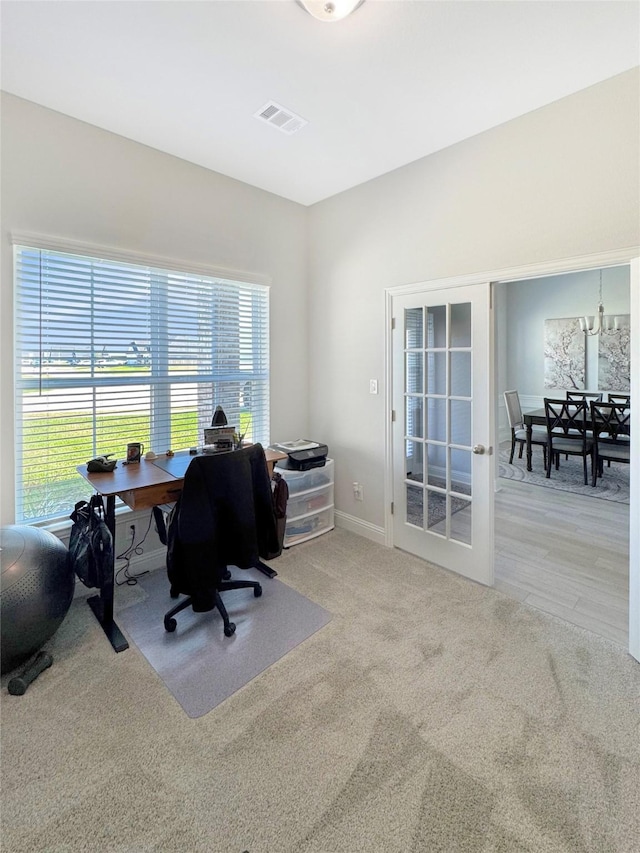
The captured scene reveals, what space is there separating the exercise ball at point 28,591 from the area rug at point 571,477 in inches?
190

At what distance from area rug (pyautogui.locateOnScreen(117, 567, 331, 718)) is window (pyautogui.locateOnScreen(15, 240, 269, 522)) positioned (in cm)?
89

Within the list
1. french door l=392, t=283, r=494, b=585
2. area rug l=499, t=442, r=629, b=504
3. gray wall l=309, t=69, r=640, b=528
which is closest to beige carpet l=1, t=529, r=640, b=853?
french door l=392, t=283, r=494, b=585

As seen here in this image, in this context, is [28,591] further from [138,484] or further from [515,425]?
[515,425]

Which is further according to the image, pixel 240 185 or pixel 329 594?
pixel 240 185

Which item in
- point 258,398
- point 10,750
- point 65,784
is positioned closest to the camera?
point 65,784

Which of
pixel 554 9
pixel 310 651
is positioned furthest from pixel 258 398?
pixel 554 9

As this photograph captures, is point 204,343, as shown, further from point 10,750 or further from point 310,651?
point 10,750

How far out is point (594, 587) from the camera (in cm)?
261

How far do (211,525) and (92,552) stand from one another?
0.68 m

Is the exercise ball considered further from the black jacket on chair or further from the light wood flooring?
the light wood flooring

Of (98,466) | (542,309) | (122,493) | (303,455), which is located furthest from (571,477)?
(98,466)

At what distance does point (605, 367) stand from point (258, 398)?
18.0 ft

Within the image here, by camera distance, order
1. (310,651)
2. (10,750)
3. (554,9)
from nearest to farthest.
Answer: (10,750) < (554,9) < (310,651)

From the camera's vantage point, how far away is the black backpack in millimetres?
2109
